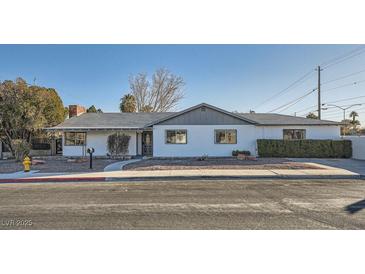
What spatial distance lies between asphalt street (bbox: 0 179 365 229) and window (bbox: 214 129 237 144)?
9.53 m

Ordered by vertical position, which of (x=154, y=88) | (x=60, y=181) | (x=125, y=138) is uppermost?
(x=154, y=88)

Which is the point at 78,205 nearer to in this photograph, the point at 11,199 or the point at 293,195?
the point at 11,199

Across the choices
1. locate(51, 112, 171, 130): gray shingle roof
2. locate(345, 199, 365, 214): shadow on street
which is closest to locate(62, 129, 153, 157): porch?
locate(51, 112, 171, 130): gray shingle roof

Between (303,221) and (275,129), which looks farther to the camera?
(275,129)

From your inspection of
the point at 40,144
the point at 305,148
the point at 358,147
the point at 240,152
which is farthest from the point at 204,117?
the point at 40,144

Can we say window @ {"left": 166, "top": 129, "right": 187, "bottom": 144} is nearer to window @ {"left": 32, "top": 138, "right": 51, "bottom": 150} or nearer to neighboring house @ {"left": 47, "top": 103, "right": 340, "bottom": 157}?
neighboring house @ {"left": 47, "top": 103, "right": 340, "bottom": 157}

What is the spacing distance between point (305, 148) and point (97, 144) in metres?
17.0

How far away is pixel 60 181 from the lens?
36.2 feet

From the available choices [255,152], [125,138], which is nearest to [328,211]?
[255,152]

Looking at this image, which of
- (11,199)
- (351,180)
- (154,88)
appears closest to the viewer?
(11,199)

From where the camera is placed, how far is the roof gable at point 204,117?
19172 mm

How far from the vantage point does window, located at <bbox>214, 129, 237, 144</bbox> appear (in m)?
19.2

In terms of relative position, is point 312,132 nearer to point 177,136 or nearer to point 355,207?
point 177,136

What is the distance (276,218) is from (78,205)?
5.21 meters
